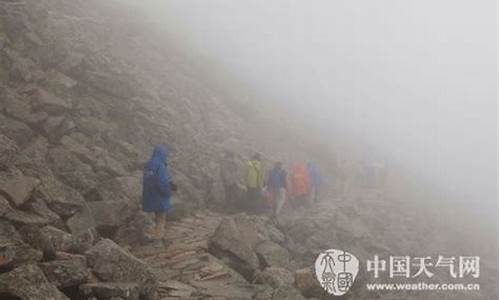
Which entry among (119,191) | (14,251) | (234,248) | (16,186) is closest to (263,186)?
(119,191)

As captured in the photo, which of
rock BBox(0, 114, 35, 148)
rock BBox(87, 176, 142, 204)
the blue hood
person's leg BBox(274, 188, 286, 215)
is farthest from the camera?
person's leg BBox(274, 188, 286, 215)

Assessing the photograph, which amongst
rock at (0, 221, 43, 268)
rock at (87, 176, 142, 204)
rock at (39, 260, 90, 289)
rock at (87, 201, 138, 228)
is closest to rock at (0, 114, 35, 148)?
rock at (87, 176, 142, 204)

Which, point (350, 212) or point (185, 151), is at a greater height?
point (185, 151)

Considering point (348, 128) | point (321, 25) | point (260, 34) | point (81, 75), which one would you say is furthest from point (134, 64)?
point (321, 25)

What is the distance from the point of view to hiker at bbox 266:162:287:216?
1834cm


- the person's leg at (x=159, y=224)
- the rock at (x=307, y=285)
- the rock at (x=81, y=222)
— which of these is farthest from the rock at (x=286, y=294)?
the rock at (x=81, y=222)

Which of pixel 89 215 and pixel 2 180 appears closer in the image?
pixel 2 180

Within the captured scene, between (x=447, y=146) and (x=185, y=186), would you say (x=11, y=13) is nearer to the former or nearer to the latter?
(x=185, y=186)

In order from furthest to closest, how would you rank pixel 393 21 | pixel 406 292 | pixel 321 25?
1. pixel 393 21
2. pixel 321 25
3. pixel 406 292

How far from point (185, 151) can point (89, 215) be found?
765cm

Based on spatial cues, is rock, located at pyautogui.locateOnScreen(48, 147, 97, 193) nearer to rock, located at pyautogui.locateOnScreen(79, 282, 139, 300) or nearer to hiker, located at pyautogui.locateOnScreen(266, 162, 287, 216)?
rock, located at pyautogui.locateOnScreen(79, 282, 139, 300)

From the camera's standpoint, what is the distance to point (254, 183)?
1705 centimetres

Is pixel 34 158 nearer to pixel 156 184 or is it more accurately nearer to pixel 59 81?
pixel 156 184

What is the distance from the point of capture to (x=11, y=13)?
17.0 meters
